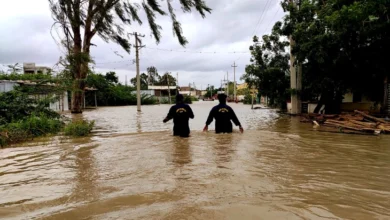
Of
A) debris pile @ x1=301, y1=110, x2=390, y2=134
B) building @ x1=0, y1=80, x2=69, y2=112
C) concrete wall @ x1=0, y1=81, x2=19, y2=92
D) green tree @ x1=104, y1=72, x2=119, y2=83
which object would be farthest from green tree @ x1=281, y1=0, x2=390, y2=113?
green tree @ x1=104, y1=72, x2=119, y2=83

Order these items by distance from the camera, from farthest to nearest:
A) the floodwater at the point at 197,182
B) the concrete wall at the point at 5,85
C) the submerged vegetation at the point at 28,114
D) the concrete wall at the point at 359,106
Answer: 1. the concrete wall at the point at 359,106
2. the concrete wall at the point at 5,85
3. the submerged vegetation at the point at 28,114
4. the floodwater at the point at 197,182

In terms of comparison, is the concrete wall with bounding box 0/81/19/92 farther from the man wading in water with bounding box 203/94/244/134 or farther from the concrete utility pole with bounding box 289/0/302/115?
the concrete utility pole with bounding box 289/0/302/115

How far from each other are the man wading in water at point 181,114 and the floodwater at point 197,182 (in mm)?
1273

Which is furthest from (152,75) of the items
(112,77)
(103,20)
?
(103,20)

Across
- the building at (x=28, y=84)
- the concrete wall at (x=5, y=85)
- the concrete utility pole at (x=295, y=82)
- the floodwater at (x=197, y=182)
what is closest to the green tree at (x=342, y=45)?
the concrete utility pole at (x=295, y=82)

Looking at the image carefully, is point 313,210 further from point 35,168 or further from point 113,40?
point 113,40

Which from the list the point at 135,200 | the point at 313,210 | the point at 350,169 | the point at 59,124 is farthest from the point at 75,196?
the point at 59,124

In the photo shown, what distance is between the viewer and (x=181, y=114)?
8516mm

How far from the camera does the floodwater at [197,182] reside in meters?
3.09

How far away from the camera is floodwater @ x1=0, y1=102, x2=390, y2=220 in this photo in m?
3.09

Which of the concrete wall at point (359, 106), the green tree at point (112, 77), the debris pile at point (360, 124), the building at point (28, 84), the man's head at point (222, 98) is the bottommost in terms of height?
the debris pile at point (360, 124)

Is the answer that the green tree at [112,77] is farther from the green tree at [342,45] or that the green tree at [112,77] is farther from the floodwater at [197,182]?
the floodwater at [197,182]

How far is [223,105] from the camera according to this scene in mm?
8906

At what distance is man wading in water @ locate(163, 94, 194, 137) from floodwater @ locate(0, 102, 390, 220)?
50.1 inches
